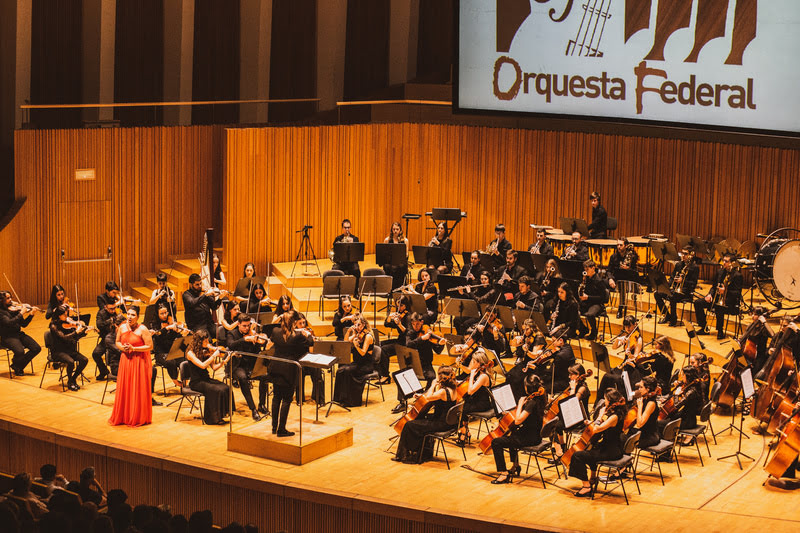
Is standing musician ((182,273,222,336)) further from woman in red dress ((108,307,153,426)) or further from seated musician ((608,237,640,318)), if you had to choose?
seated musician ((608,237,640,318))

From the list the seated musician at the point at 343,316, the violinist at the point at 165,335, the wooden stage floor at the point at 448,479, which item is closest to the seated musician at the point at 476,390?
the wooden stage floor at the point at 448,479

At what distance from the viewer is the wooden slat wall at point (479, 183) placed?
1455 cm

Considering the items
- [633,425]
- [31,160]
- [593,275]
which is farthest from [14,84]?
[633,425]

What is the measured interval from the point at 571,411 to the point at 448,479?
1.22m

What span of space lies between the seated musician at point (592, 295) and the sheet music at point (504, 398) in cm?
318

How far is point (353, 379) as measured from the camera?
1122 cm

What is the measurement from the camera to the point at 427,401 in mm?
9539

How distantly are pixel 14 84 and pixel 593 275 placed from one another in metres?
9.07

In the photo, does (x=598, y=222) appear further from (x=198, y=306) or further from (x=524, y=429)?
(x=524, y=429)

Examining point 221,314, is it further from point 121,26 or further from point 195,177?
point 121,26

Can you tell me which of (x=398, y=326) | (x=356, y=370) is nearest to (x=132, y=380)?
(x=356, y=370)

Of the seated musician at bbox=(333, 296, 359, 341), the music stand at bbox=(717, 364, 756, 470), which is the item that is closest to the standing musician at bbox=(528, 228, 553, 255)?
the seated musician at bbox=(333, 296, 359, 341)

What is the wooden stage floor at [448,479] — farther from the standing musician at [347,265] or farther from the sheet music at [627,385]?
the standing musician at [347,265]

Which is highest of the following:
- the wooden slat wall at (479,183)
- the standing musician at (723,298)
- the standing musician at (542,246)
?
the wooden slat wall at (479,183)
